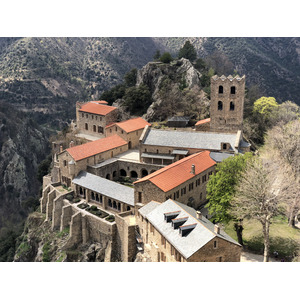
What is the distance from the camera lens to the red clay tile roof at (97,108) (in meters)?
76.1

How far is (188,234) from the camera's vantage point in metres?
31.9

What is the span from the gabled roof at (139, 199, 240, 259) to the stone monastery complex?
9 centimetres

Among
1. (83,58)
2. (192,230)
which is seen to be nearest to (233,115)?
(192,230)

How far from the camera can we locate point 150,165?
57812 millimetres

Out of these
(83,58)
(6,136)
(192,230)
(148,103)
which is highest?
(83,58)

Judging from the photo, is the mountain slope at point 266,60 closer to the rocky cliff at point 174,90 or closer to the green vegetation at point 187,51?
the green vegetation at point 187,51

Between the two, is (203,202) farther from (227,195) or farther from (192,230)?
(192,230)

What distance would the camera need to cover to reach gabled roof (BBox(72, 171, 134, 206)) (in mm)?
47500

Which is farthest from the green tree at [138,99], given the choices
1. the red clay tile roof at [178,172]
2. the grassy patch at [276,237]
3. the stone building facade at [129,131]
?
the grassy patch at [276,237]

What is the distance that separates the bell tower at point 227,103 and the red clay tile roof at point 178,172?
11.8 metres

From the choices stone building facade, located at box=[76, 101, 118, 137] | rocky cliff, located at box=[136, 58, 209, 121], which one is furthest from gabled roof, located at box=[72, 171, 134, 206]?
rocky cliff, located at box=[136, 58, 209, 121]

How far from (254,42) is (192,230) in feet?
421

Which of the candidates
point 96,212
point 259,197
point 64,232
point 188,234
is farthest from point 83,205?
point 259,197

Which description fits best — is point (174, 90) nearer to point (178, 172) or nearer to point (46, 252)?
point (178, 172)
